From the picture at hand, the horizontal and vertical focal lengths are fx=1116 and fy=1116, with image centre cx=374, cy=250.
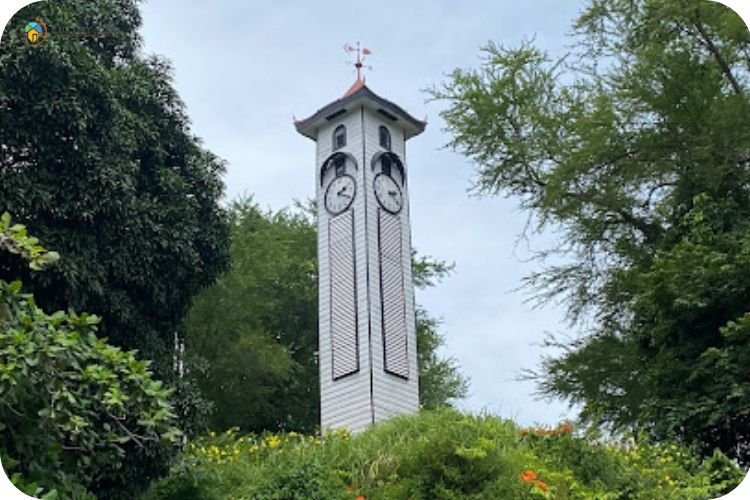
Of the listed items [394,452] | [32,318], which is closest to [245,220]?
[394,452]

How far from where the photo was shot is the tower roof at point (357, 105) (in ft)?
33.4

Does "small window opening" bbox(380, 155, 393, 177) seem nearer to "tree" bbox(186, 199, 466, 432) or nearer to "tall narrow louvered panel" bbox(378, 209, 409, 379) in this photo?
"tall narrow louvered panel" bbox(378, 209, 409, 379)

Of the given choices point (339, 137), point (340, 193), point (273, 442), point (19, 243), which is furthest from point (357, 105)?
point (19, 243)

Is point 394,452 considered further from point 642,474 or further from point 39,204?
point 39,204

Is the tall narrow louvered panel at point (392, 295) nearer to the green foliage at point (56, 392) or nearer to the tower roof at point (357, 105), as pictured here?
the tower roof at point (357, 105)

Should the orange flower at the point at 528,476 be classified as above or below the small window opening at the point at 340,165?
below

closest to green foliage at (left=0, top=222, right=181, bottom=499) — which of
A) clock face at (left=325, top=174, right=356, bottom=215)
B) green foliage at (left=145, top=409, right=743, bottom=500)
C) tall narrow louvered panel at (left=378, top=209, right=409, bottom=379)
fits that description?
green foliage at (left=145, top=409, right=743, bottom=500)

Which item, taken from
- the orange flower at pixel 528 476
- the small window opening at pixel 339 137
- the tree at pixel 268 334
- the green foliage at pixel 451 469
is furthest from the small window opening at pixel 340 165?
the orange flower at pixel 528 476

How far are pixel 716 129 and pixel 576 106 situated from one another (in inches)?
78.2

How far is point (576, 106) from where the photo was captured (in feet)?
35.3

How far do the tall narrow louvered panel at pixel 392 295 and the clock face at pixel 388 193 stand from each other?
8cm

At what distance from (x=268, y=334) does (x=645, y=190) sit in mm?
4244

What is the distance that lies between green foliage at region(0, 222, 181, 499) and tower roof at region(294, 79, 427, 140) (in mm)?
5891

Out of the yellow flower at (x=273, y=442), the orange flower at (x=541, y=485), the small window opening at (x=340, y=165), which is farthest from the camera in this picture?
the small window opening at (x=340, y=165)
